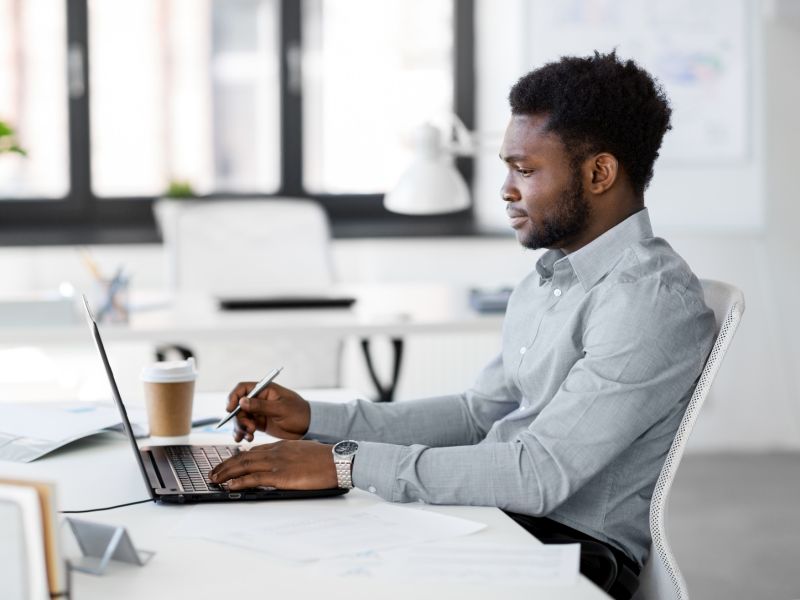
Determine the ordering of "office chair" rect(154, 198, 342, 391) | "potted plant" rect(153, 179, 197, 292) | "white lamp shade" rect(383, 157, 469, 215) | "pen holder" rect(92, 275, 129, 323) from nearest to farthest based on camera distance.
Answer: "white lamp shade" rect(383, 157, 469, 215) < "pen holder" rect(92, 275, 129, 323) < "office chair" rect(154, 198, 342, 391) < "potted plant" rect(153, 179, 197, 292)

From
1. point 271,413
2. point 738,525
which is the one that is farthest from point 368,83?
point 271,413

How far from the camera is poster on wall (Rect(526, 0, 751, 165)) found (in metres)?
4.14

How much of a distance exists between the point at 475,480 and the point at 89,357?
292cm

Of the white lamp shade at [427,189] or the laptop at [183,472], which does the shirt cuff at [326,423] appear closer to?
the laptop at [183,472]

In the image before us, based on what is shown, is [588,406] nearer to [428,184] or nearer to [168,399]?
[168,399]

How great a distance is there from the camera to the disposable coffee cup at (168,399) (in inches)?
69.0

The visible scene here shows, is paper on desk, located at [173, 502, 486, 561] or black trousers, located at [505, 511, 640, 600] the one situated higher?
paper on desk, located at [173, 502, 486, 561]

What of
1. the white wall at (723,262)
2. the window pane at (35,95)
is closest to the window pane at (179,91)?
the window pane at (35,95)

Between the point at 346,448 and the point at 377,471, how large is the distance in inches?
2.2

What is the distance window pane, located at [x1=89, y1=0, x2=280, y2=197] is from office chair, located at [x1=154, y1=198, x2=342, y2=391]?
33.7 inches

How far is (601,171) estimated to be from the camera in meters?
1.58

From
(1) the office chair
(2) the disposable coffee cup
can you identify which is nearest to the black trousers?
(2) the disposable coffee cup

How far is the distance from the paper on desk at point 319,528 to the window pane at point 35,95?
3.37m

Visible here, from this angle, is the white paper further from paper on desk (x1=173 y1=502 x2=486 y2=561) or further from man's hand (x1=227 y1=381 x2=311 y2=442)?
paper on desk (x1=173 y1=502 x2=486 y2=561)
